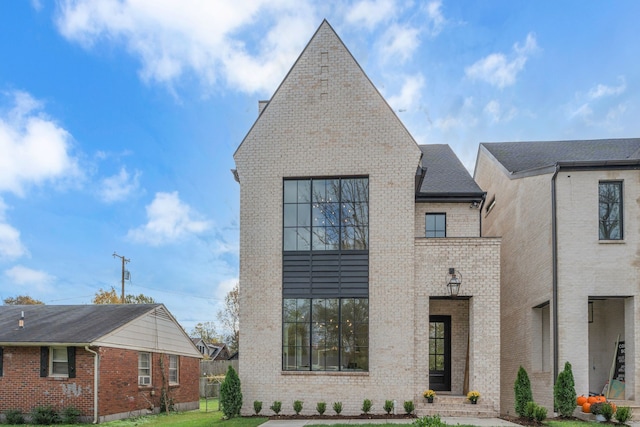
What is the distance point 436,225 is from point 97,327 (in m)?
11.4

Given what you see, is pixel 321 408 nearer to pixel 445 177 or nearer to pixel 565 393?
pixel 565 393

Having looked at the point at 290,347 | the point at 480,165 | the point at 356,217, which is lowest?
the point at 290,347

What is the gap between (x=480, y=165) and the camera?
1998 cm

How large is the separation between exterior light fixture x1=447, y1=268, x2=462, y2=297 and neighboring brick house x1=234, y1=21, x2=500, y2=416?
0.44ft

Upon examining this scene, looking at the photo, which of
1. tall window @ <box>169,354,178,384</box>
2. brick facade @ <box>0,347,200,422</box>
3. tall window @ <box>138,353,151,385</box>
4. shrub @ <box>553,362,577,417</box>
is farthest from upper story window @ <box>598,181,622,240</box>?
tall window @ <box>169,354,178,384</box>

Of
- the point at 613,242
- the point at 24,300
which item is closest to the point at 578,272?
Answer: the point at 613,242

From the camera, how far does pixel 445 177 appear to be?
15.9 metres

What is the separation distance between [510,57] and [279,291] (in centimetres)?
1517

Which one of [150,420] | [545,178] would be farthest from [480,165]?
[150,420]

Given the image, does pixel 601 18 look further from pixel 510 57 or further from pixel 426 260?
pixel 426 260

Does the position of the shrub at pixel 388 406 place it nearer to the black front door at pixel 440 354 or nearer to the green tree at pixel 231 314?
the black front door at pixel 440 354

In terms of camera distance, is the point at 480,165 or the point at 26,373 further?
the point at 480,165

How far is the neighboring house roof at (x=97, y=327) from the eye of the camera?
14953mm

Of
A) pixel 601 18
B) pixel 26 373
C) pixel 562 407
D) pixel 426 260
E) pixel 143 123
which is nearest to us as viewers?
pixel 562 407
